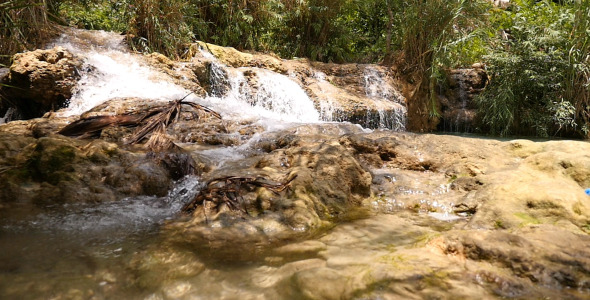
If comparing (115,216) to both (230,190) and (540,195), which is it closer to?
(230,190)

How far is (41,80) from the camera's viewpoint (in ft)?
14.2

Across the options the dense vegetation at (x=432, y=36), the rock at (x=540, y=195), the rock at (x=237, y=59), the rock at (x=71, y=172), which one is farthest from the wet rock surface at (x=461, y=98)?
the rock at (x=71, y=172)

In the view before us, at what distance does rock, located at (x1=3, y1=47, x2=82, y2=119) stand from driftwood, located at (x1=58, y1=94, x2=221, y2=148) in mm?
1877

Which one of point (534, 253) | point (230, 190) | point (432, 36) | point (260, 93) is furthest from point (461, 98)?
point (534, 253)

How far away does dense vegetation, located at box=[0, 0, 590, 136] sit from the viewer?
20.4ft

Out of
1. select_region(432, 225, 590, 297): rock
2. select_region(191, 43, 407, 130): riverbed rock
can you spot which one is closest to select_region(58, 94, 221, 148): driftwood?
select_region(432, 225, 590, 297): rock

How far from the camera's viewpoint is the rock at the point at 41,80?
14.1ft

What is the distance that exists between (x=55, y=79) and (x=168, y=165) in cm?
324

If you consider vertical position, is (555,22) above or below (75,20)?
below

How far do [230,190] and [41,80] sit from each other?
3.88 metres

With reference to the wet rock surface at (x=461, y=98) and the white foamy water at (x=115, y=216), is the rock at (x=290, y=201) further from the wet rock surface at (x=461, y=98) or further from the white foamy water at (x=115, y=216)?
the wet rock surface at (x=461, y=98)

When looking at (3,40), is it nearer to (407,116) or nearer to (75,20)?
(75,20)

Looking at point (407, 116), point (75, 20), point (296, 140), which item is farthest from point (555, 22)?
point (75, 20)

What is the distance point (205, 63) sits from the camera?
6.05 meters
